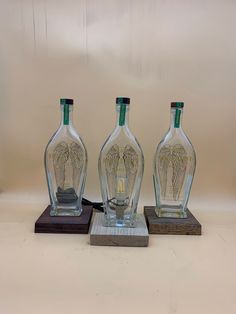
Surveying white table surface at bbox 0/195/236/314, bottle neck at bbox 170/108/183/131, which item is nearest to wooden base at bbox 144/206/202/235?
white table surface at bbox 0/195/236/314

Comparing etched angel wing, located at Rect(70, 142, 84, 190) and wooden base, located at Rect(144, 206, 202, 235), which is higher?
etched angel wing, located at Rect(70, 142, 84, 190)

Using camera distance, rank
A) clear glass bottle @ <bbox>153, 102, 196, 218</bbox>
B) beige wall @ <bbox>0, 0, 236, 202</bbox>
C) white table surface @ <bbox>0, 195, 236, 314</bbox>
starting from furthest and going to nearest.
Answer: beige wall @ <bbox>0, 0, 236, 202</bbox>, clear glass bottle @ <bbox>153, 102, 196, 218</bbox>, white table surface @ <bbox>0, 195, 236, 314</bbox>

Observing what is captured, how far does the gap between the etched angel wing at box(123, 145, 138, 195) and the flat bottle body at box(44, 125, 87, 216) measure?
107mm

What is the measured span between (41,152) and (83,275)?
517 mm

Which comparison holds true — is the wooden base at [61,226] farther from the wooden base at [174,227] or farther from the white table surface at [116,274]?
the wooden base at [174,227]

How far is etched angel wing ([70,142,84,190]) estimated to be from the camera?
70 cm

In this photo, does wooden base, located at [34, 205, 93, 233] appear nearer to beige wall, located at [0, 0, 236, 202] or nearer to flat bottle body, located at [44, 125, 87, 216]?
flat bottle body, located at [44, 125, 87, 216]

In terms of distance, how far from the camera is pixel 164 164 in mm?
694

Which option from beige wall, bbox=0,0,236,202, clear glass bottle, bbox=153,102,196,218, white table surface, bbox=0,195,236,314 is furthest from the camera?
beige wall, bbox=0,0,236,202

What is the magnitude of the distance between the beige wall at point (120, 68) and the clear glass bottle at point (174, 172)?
18 centimetres

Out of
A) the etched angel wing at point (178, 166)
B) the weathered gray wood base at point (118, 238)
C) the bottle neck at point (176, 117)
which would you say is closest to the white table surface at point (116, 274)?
the weathered gray wood base at point (118, 238)

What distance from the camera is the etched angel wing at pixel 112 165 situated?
2.17 ft

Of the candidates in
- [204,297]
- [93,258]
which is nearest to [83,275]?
[93,258]

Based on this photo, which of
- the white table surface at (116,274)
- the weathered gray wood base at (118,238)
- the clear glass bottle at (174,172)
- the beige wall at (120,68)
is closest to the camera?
the white table surface at (116,274)
